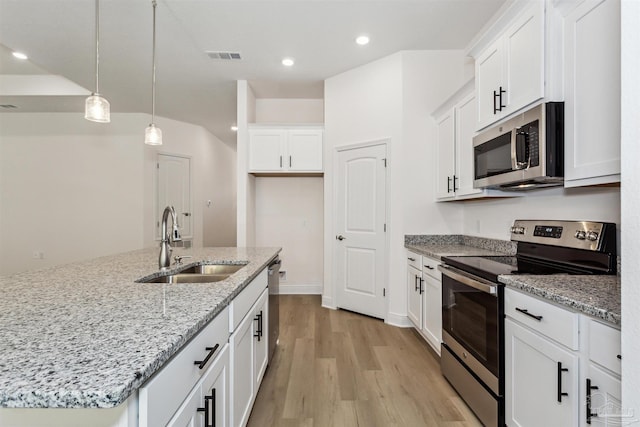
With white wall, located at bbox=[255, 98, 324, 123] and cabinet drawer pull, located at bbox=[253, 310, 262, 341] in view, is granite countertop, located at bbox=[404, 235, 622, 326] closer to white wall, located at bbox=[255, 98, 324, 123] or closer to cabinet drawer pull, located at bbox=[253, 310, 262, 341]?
cabinet drawer pull, located at bbox=[253, 310, 262, 341]

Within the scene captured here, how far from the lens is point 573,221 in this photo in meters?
1.84

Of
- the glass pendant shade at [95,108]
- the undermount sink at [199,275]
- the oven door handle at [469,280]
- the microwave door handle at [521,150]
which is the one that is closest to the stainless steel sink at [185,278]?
the undermount sink at [199,275]

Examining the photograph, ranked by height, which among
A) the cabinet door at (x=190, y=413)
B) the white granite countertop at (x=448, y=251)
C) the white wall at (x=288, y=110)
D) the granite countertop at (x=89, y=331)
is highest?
the white wall at (x=288, y=110)

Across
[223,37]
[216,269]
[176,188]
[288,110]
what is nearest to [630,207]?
[216,269]

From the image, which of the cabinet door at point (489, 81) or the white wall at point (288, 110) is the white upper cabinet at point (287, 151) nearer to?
the white wall at point (288, 110)

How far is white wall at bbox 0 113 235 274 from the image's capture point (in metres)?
5.65

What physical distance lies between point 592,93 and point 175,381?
1.97 m

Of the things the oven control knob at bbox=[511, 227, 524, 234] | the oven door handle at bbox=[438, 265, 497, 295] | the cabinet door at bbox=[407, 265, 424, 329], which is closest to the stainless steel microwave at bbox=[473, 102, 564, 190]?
the oven control knob at bbox=[511, 227, 524, 234]

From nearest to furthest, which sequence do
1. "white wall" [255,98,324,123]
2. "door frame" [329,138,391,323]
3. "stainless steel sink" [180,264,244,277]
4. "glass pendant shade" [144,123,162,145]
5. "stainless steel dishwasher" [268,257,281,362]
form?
1. "stainless steel sink" [180,264,244,277]
2. "stainless steel dishwasher" [268,257,281,362]
3. "glass pendant shade" [144,123,162,145]
4. "door frame" [329,138,391,323]
5. "white wall" [255,98,324,123]

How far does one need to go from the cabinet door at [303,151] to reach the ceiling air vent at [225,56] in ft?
3.61

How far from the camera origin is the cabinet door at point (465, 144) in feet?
8.66

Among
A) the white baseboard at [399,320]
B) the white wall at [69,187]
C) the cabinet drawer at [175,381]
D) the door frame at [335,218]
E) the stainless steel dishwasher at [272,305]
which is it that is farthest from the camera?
the white wall at [69,187]

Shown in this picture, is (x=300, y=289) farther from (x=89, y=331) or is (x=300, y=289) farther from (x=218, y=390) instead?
(x=89, y=331)

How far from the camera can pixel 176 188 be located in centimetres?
634
